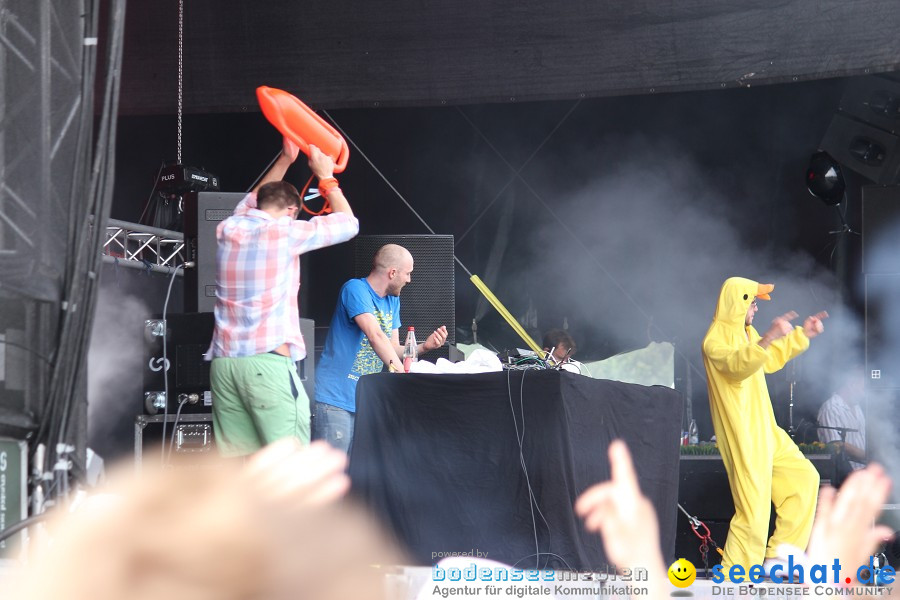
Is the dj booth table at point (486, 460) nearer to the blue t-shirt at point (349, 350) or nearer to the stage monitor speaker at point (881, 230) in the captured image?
the blue t-shirt at point (349, 350)

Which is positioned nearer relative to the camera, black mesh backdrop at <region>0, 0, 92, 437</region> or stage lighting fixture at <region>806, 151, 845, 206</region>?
Result: black mesh backdrop at <region>0, 0, 92, 437</region>

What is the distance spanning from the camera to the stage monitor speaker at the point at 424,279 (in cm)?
645

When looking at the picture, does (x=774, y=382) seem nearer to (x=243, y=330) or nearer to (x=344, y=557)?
(x=243, y=330)

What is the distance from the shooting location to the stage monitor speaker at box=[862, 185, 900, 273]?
284 inches

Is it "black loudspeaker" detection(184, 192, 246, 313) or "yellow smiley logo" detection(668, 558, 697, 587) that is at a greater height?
"black loudspeaker" detection(184, 192, 246, 313)

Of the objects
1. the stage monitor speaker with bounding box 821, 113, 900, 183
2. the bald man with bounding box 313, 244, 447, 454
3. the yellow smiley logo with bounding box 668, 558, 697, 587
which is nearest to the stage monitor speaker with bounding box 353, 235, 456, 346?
the bald man with bounding box 313, 244, 447, 454

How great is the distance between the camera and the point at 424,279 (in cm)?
655

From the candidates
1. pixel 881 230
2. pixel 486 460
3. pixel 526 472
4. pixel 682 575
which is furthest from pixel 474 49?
pixel 682 575

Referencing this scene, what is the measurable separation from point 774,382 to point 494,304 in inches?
106

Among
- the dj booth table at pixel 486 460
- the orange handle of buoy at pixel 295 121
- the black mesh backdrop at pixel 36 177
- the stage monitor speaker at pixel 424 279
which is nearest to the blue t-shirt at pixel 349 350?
the dj booth table at pixel 486 460

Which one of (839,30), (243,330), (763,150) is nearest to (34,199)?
(243,330)

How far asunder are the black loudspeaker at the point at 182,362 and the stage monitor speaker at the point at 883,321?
4601 millimetres

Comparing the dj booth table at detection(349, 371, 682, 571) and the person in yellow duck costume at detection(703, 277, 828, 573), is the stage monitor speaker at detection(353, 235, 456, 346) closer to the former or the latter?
the person in yellow duck costume at detection(703, 277, 828, 573)

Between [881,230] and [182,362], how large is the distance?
5.14 meters
